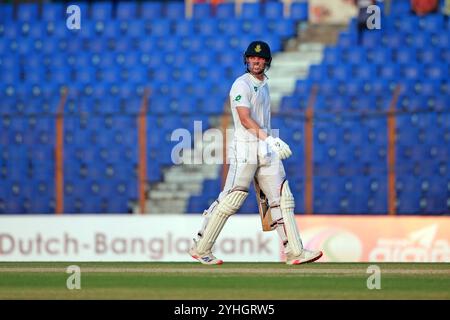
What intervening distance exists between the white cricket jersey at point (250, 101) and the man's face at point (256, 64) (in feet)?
0.20

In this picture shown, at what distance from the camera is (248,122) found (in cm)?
956

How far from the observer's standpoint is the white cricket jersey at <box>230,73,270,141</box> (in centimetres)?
964

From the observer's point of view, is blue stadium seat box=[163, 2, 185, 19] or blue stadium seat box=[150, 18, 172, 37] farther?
blue stadium seat box=[163, 2, 185, 19]

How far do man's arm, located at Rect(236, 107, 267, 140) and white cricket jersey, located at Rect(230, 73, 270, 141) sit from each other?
0.15ft

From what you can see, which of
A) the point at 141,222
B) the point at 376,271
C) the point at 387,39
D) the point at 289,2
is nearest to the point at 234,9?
the point at 289,2

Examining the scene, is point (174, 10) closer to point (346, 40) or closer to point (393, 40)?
point (346, 40)

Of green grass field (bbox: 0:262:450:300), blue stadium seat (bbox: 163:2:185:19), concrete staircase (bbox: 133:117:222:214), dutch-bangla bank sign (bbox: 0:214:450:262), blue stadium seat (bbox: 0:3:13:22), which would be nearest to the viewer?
green grass field (bbox: 0:262:450:300)

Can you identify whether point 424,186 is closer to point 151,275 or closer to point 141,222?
point 141,222

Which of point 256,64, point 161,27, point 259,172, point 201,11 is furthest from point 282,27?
point 259,172

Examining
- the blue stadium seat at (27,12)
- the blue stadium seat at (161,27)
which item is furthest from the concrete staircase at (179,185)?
the blue stadium seat at (27,12)

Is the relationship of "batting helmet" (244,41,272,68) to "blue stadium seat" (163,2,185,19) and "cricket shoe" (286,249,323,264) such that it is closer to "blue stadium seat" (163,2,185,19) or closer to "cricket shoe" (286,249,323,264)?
"cricket shoe" (286,249,323,264)

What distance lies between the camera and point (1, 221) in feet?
47.9

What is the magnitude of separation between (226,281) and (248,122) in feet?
4.73

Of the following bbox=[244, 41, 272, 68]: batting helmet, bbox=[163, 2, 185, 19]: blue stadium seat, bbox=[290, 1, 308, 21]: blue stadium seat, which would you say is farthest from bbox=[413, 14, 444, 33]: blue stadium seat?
bbox=[244, 41, 272, 68]: batting helmet
